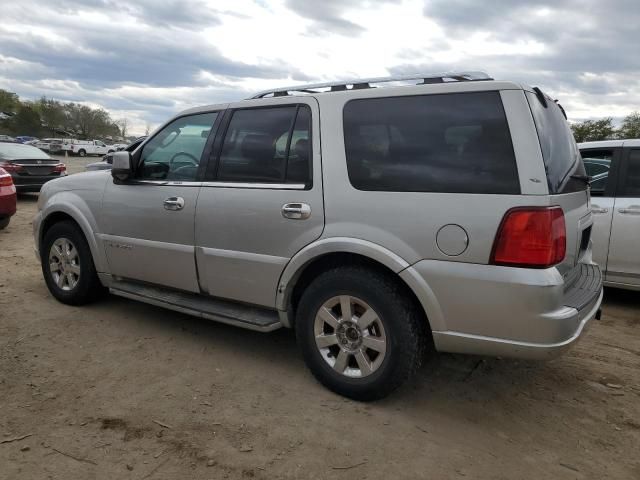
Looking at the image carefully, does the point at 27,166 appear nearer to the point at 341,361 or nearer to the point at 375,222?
the point at 341,361

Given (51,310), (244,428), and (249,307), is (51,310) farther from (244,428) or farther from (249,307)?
(244,428)

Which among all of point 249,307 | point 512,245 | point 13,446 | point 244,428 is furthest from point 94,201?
point 512,245

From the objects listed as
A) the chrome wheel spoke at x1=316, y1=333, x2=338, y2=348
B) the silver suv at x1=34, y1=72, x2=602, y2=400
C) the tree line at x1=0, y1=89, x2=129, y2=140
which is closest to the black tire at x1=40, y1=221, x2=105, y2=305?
the silver suv at x1=34, y1=72, x2=602, y2=400

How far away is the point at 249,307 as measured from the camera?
11.9 ft

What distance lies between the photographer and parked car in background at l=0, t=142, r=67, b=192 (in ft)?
38.1

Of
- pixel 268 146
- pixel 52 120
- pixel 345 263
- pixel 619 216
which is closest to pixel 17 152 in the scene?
pixel 268 146

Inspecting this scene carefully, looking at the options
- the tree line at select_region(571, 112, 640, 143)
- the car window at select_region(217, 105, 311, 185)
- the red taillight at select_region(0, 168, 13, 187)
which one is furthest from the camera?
the tree line at select_region(571, 112, 640, 143)

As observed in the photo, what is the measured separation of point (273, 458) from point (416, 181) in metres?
1.65

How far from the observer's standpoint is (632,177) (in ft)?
16.3

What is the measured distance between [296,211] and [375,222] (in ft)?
1.78

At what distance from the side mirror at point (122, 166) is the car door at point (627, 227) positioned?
4.51 m

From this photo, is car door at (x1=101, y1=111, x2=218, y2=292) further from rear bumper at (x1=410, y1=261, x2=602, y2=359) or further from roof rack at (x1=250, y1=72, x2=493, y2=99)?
rear bumper at (x1=410, y1=261, x2=602, y2=359)

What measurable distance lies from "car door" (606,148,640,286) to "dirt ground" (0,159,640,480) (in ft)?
2.80

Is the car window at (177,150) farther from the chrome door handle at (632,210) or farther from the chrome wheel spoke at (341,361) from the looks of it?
the chrome door handle at (632,210)
